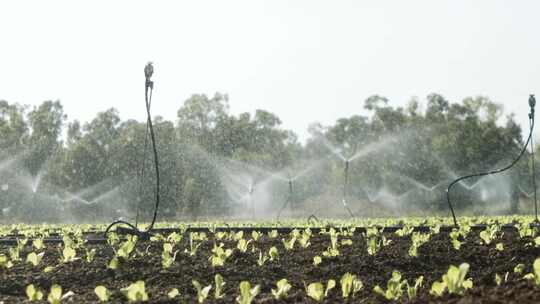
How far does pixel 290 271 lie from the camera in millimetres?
5008

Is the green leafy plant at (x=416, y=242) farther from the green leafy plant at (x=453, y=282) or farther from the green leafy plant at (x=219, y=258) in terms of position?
the green leafy plant at (x=453, y=282)

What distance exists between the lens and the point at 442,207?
2769 cm

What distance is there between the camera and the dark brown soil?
13.7ft

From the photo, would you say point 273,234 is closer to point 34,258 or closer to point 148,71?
point 148,71

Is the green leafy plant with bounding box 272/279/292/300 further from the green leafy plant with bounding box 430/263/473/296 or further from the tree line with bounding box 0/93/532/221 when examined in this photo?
the tree line with bounding box 0/93/532/221

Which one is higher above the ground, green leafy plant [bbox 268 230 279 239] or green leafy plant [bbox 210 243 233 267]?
green leafy plant [bbox 268 230 279 239]

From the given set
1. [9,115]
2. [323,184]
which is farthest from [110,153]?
[323,184]

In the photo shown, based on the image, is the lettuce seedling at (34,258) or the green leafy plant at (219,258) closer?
the green leafy plant at (219,258)

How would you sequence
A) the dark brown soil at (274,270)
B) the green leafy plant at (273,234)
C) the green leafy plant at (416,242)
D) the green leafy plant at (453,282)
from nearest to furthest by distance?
the green leafy plant at (453,282), the dark brown soil at (274,270), the green leafy plant at (416,242), the green leafy plant at (273,234)

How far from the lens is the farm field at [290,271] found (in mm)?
3641

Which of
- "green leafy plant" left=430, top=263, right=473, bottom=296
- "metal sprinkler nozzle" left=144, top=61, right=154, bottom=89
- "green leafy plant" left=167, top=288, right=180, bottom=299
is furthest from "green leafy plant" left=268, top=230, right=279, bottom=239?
"green leafy plant" left=430, top=263, right=473, bottom=296

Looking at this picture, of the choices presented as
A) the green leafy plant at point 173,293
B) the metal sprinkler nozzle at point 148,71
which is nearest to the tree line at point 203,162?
the metal sprinkler nozzle at point 148,71

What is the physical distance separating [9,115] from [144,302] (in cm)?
3306

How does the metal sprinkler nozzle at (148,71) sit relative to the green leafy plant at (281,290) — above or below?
above
